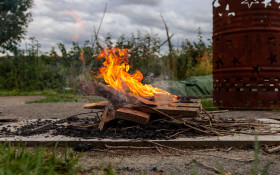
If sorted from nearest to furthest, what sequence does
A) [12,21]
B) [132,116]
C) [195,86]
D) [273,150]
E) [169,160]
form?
[169,160] < [273,150] < [132,116] < [195,86] < [12,21]

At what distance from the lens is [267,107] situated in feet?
16.5

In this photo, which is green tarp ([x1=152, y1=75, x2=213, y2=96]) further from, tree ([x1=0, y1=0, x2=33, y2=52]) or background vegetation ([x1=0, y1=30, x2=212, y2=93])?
tree ([x1=0, y1=0, x2=33, y2=52])

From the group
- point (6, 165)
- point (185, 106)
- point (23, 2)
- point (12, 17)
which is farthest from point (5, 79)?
point (6, 165)

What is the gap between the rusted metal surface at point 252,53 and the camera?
16.3 ft

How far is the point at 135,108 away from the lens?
3092 millimetres

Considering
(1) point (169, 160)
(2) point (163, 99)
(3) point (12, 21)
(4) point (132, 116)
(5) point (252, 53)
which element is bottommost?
(1) point (169, 160)

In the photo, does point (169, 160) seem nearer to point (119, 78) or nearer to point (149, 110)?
point (149, 110)

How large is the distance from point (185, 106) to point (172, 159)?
1.08 m

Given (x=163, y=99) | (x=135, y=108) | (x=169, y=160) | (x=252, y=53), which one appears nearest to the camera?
(x=169, y=160)

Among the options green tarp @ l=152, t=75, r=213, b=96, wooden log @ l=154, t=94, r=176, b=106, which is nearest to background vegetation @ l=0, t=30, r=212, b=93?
green tarp @ l=152, t=75, r=213, b=96

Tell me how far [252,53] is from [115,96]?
3.08 metres

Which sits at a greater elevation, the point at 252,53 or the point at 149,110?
the point at 252,53

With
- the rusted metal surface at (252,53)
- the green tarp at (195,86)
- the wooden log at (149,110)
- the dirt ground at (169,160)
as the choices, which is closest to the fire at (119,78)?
the wooden log at (149,110)

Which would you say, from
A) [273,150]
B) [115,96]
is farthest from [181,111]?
[273,150]
